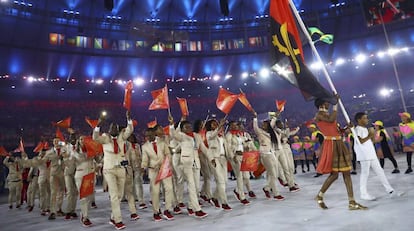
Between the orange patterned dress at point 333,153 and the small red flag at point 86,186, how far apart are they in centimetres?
416

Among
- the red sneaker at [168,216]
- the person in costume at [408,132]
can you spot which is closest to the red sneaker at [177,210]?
the red sneaker at [168,216]

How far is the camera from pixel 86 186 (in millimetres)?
5559

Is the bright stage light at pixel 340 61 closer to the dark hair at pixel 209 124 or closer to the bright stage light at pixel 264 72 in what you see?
the bright stage light at pixel 264 72

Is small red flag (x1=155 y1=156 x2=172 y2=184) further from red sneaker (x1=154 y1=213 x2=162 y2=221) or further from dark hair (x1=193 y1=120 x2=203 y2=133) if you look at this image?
dark hair (x1=193 y1=120 x2=203 y2=133)

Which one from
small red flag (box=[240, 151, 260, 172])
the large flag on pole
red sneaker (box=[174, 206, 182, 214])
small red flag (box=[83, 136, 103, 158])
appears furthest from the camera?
small red flag (box=[240, 151, 260, 172])

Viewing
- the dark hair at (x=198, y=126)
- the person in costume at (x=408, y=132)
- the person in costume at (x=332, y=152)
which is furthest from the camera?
the person in costume at (x=408, y=132)

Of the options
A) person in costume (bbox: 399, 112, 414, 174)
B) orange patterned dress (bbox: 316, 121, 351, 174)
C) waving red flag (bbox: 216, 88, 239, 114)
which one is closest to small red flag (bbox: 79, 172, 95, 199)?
waving red flag (bbox: 216, 88, 239, 114)

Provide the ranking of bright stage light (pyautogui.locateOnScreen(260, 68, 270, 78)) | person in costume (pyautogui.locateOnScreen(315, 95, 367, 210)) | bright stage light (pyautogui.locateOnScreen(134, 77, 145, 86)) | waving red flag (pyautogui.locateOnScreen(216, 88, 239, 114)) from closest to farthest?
person in costume (pyautogui.locateOnScreen(315, 95, 367, 210)), waving red flag (pyautogui.locateOnScreen(216, 88, 239, 114)), bright stage light (pyautogui.locateOnScreen(134, 77, 145, 86)), bright stage light (pyautogui.locateOnScreen(260, 68, 270, 78))

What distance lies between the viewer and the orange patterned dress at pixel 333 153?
4.66m

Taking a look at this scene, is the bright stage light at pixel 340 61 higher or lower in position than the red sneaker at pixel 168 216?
higher

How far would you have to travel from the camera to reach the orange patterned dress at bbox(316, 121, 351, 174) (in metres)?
4.66

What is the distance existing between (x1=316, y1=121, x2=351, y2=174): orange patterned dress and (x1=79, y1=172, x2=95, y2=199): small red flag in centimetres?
416

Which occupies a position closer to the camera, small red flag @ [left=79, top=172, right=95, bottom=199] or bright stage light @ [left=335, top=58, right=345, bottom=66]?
small red flag @ [left=79, top=172, right=95, bottom=199]

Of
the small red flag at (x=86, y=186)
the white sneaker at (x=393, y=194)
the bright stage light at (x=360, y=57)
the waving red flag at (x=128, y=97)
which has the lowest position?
the white sneaker at (x=393, y=194)
